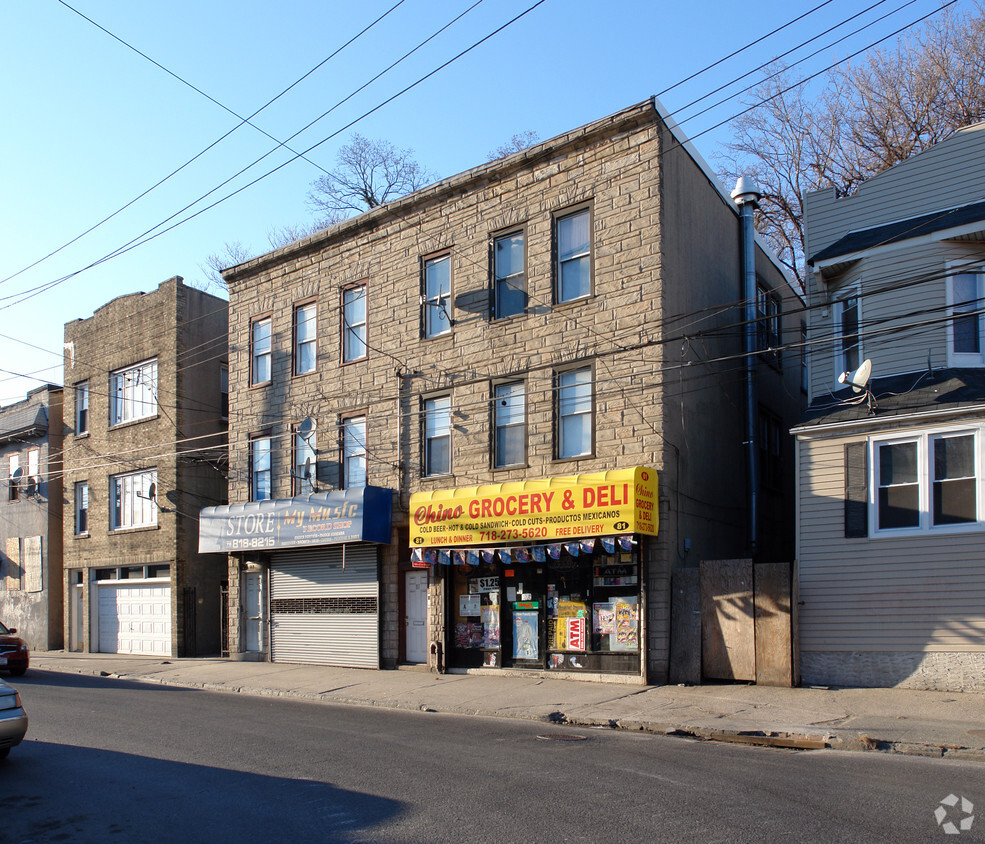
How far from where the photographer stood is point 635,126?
651 inches

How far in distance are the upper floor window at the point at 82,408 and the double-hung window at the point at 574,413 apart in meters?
19.2

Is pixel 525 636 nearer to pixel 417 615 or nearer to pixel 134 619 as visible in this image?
pixel 417 615

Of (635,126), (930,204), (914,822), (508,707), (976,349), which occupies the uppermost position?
(635,126)

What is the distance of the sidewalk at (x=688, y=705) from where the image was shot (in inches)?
404

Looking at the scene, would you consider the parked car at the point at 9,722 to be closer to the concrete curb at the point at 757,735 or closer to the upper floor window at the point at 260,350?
the concrete curb at the point at 757,735

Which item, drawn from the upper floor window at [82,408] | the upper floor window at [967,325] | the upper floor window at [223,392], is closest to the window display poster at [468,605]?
the upper floor window at [967,325]

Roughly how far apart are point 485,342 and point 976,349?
29.9 feet

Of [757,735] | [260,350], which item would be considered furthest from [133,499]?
[757,735]

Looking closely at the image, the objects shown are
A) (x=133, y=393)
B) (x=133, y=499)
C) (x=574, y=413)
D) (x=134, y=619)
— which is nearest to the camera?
(x=574, y=413)

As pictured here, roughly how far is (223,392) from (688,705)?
18.7m

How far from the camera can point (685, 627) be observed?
15117 mm

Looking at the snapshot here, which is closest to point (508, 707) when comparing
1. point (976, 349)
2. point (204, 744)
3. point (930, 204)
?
point (204, 744)

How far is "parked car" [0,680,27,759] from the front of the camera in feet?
29.4

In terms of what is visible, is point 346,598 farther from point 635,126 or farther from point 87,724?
point 635,126
